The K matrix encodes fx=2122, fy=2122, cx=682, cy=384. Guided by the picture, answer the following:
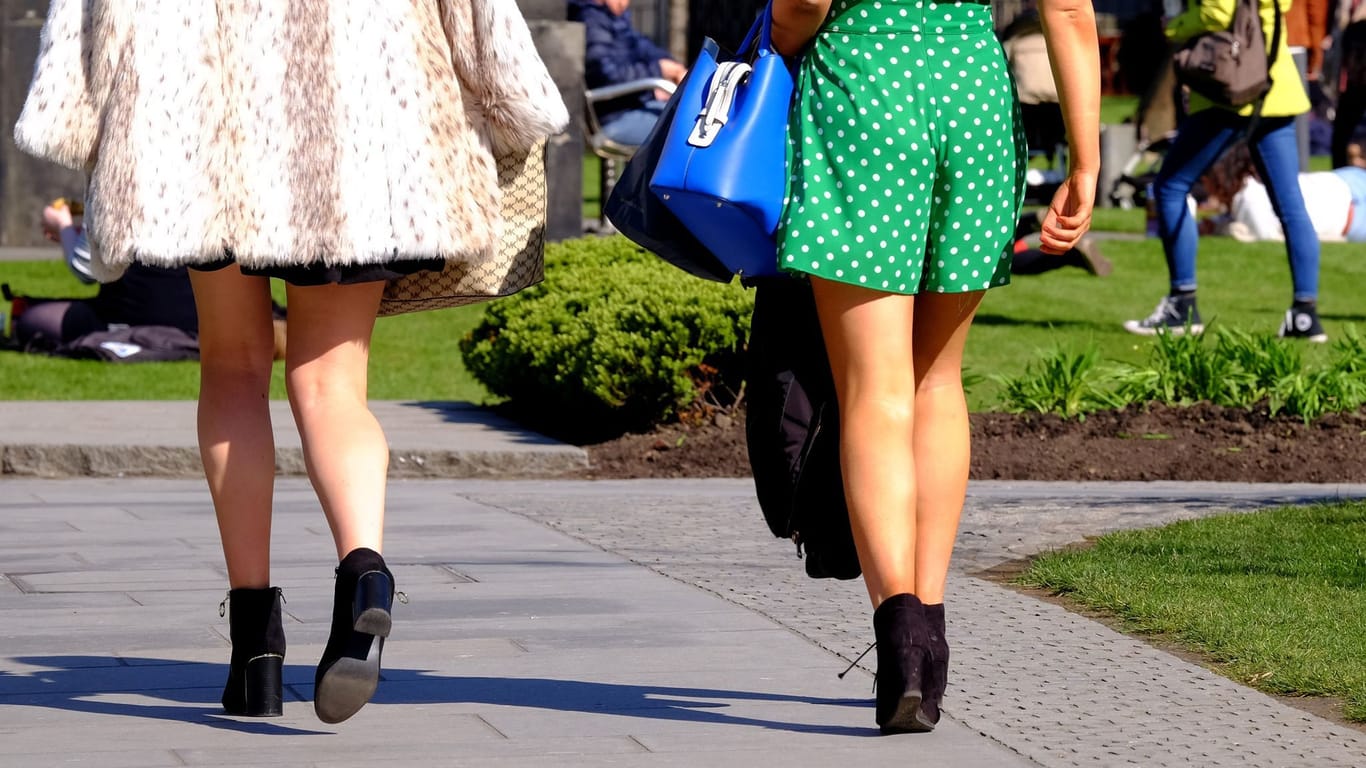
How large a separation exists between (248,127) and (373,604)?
0.82m

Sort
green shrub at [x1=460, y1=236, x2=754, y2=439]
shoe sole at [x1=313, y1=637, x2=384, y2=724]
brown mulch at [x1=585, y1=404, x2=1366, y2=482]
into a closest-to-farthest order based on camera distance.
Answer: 1. shoe sole at [x1=313, y1=637, x2=384, y2=724]
2. brown mulch at [x1=585, y1=404, x2=1366, y2=482]
3. green shrub at [x1=460, y1=236, x2=754, y2=439]

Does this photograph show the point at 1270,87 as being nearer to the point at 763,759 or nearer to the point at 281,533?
the point at 281,533

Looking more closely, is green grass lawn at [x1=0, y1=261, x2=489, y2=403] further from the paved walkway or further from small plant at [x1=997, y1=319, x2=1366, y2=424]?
the paved walkway

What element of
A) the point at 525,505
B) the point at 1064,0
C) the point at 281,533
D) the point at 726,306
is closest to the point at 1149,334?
the point at 726,306

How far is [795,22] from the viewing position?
3562 mm

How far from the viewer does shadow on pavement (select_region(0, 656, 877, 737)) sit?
371 centimetres

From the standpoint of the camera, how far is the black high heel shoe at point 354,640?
134 inches

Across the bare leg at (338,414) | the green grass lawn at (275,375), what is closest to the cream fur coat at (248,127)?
the bare leg at (338,414)

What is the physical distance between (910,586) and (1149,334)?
772 centimetres

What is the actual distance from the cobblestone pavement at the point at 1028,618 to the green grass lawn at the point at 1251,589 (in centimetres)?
12

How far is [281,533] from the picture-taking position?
5895mm

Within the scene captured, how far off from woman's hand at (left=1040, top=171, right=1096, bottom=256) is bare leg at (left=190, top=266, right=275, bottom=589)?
4.52ft

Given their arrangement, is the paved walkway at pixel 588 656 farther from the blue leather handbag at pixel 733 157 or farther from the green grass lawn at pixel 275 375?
the green grass lawn at pixel 275 375

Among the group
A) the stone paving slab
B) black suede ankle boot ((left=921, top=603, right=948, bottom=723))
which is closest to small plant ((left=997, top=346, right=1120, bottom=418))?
the stone paving slab
